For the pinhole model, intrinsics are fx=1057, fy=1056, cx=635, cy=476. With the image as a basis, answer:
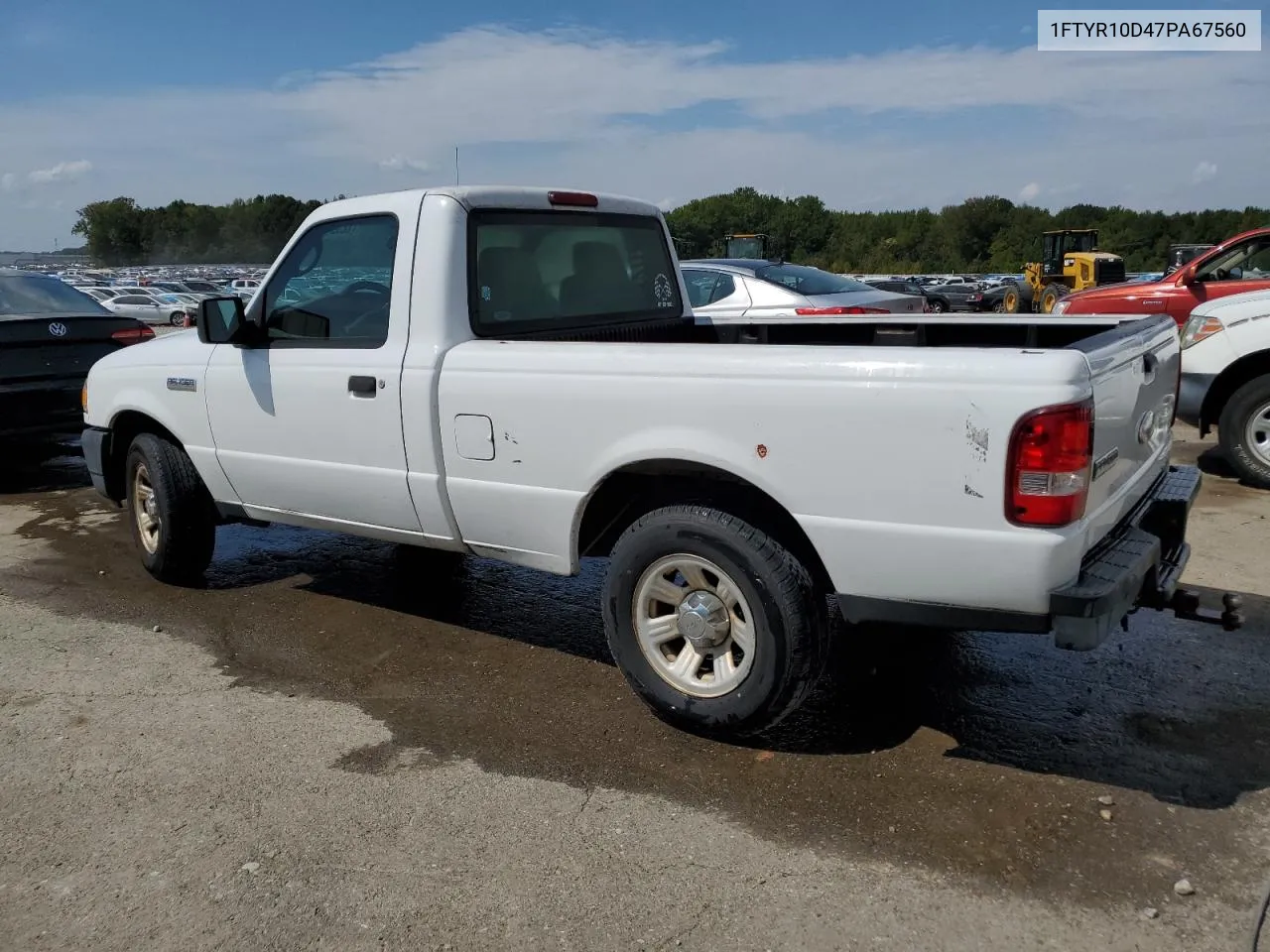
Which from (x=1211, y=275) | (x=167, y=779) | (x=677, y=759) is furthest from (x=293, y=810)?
(x=1211, y=275)

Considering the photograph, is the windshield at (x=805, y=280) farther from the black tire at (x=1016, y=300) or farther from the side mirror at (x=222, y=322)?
the black tire at (x=1016, y=300)

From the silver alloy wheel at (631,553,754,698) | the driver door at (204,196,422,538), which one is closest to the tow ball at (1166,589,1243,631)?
the silver alloy wheel at (631,553,754,698)

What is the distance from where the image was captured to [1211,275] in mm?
10570

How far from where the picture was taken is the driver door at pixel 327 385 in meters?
4.24

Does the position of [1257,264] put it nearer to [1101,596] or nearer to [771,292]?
[771,292]

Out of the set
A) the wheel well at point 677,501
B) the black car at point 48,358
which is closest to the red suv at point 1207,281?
the wheel well at point 677,501

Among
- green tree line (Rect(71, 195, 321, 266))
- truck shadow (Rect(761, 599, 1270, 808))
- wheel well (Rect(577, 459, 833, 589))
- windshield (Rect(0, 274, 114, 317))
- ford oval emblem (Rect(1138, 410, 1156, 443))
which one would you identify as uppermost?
green tree line (Rect(71, 195, 321, 266))

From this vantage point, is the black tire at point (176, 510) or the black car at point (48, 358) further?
the black car at point (48, 358)

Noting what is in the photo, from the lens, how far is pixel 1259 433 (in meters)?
7.19

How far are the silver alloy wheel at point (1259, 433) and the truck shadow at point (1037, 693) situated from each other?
2587mm

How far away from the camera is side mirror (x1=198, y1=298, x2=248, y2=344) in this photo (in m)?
4.73

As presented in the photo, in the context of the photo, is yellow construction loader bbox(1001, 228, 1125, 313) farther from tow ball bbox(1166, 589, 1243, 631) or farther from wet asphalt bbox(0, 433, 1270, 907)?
tow ball bbox(1166, 589, 1243, 631)

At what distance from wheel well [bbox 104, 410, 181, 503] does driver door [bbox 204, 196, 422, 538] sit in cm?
76

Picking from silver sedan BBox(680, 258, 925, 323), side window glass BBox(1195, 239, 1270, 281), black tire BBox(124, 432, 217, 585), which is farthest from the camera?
side window glass BBox(1195, 239, 1270, 281)
